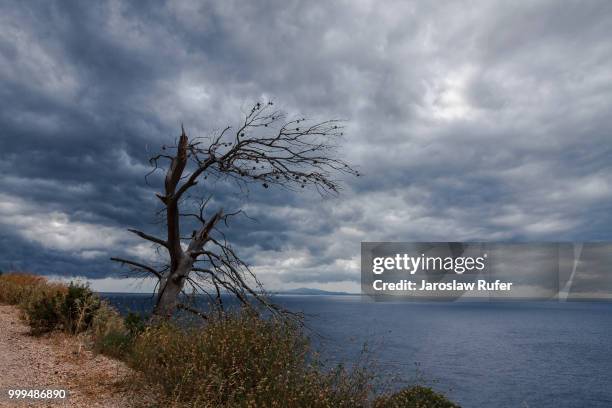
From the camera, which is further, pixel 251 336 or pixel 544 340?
pixel 544 340

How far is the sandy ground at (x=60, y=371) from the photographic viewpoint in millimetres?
6484

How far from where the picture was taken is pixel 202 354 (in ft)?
22.2

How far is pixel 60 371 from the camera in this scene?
7926 millimetres

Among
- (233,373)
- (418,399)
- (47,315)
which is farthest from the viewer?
(47,315)

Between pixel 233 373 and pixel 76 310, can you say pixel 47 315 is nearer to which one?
pixel 76 310

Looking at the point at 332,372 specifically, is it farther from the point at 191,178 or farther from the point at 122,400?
the point at 191,178

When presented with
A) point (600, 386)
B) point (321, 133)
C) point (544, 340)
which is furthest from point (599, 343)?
point (321, 133)

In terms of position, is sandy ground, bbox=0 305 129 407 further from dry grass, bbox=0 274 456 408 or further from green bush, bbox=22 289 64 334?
green bush, bbox=22 289 64 334

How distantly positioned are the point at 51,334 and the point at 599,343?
106 metres

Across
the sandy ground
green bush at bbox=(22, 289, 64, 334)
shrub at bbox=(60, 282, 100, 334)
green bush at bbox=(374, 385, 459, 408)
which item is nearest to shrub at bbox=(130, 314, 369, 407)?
the sandy ground

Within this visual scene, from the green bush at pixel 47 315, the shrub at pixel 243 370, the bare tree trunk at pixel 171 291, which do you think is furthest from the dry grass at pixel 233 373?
the green bush at pixel 47 315

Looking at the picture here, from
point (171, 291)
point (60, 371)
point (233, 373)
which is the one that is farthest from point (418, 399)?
point (60, 371)

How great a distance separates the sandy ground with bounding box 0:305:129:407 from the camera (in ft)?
21.3

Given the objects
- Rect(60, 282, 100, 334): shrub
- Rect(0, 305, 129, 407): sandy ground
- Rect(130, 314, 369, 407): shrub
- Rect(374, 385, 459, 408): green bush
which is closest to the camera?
Rect(130, 314, 369, 407): shrub
